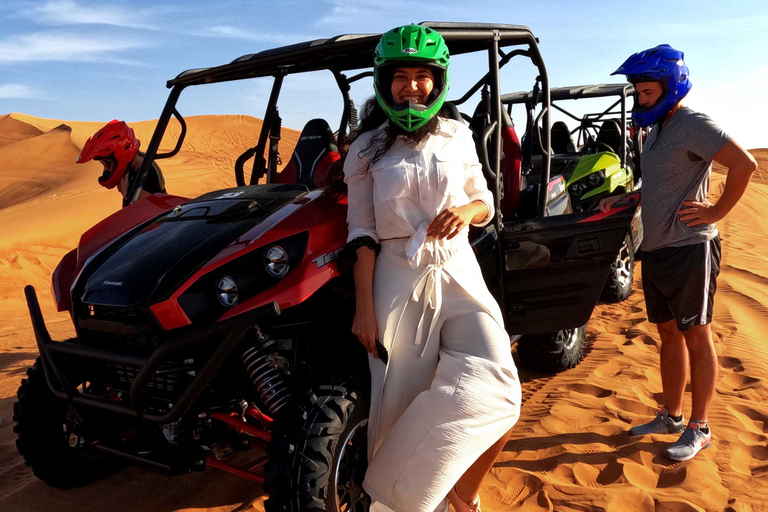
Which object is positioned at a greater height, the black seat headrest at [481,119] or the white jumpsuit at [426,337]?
the black seat headrest at [481,119]

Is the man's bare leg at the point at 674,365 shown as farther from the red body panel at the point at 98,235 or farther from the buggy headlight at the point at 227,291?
the red body panel at the point at 98,235

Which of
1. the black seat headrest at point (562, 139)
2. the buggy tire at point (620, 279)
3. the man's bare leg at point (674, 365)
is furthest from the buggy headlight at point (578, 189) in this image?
the man's bare leg at point (674, 365)

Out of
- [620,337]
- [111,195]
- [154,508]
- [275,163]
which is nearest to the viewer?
[154,508]

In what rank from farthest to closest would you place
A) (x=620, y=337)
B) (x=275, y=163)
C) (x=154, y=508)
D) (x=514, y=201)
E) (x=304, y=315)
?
(x=620, y=337), (x=275, y=163), (x=514, y=201), (x=154, y=508), (x=304, y=315)

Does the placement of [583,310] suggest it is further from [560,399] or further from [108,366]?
[108,366]

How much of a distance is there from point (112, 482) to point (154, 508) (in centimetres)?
45

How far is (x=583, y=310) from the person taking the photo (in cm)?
402

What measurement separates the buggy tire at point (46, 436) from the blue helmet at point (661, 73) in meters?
3.24

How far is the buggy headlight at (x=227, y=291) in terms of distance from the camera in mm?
2812

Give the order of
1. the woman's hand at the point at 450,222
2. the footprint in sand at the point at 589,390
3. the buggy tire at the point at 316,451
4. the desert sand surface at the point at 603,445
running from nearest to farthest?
the buggy tire at the point at 316,451
the woman's hand at the point at 450,222
the desert sand surface at the point at 603,445
the footprint in sand at the point at 589,390

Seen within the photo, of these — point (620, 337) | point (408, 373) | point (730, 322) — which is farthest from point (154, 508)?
point (730, 322)

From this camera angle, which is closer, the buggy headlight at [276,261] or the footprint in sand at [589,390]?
the buggy headlight at [276,261]

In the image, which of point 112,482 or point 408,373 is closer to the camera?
point 408,373

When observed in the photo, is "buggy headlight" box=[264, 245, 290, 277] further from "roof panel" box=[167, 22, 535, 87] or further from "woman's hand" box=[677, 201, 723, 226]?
"woman's hand" box=[677, 201, 723, 226]
